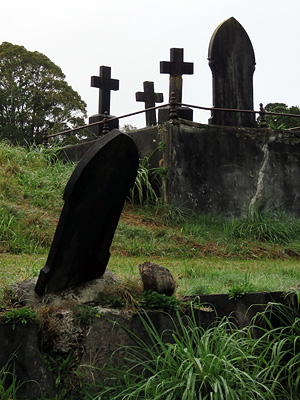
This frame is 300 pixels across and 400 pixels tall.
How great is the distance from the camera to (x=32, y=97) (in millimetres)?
25109

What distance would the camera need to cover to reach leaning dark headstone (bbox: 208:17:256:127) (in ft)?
39.5

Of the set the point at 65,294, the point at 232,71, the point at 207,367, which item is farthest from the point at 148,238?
the point at 207,367

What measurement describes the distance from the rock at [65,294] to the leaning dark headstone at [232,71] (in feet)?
26.5

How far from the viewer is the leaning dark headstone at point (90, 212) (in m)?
3.89

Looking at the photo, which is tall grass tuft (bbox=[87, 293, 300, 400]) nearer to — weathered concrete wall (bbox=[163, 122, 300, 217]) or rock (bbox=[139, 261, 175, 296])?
rock (bbox=[139, 261, 175, 296])

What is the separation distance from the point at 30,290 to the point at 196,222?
613 cm

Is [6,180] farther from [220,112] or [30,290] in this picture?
[30,290]

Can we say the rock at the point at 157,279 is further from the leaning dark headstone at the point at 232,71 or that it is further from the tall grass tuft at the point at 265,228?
the leaning dark headstone at the point at 232,71

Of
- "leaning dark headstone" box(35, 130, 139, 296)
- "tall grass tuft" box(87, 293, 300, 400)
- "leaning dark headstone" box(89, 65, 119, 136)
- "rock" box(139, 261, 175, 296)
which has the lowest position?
"tall grass tuft" box(87, 293, 300, 400)

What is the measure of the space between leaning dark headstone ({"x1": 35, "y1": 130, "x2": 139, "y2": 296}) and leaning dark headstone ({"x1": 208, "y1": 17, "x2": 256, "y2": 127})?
8.01 meters

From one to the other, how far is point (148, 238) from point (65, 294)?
5.04 metres

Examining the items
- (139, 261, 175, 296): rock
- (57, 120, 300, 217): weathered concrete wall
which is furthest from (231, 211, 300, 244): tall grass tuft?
(139, 261, 175, 296): rock

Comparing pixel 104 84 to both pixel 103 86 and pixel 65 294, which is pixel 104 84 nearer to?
pixel 103 86

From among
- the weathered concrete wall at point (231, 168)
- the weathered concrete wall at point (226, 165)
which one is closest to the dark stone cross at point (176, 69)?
the weathered concrete wall at point (226, 165)
